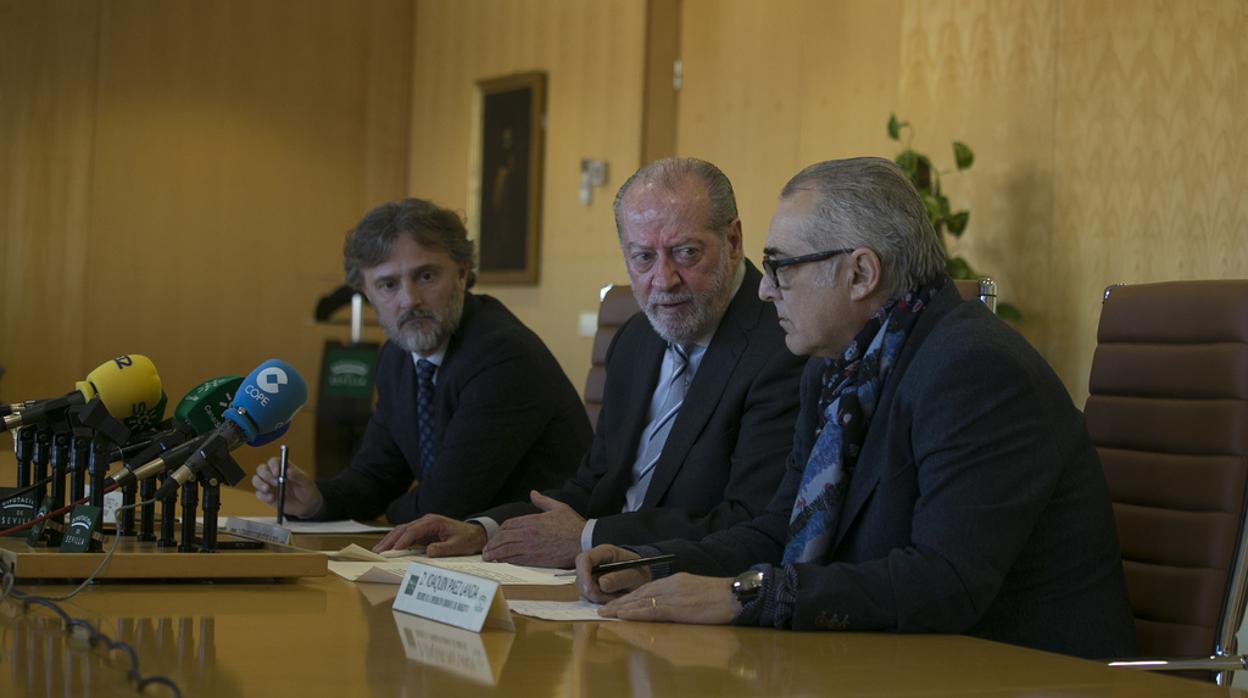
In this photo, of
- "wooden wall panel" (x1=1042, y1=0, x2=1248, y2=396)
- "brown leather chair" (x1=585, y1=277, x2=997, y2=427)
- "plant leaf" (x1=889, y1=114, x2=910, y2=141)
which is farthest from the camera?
"plant leaf" (x1=889, y1=114, x2=910, y2=141)

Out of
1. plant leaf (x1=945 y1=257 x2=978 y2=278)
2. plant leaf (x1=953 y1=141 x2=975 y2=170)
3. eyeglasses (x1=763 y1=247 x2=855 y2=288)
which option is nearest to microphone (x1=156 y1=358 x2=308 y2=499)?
eyeglasses (x1=763 y1=247 x2=855 y2=288)

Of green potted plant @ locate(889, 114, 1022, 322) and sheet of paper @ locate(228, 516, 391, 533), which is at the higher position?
green potted plant @ locate(889, 114, 1022, 322)

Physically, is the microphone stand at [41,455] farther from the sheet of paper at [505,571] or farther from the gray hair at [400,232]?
the gray hair at [400,232]

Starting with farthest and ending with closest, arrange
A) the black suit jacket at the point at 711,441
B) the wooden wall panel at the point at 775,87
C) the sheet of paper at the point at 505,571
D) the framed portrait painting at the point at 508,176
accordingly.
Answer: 1. the framed portrait painting at the point at 508,176
2. the wooden wall panel at the point at 775,87
3. the black suit jacket at the point at 711,441
4. the sheet of paper at the point at 505,571

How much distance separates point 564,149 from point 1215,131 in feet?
13.1

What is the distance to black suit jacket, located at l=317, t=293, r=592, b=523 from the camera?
10.2 feet

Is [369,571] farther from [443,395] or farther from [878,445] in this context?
[443,395]

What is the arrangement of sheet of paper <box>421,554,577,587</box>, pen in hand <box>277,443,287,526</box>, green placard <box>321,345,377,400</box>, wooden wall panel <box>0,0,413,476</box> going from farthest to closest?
1. wooden wall panel <box>0,0,413,476</box>
2. green placard <box>321,345,377,400</box>
3. pen in hand <box>277,443,287,526</box>
4. sheet of paper <box>421,554,577,587</box>

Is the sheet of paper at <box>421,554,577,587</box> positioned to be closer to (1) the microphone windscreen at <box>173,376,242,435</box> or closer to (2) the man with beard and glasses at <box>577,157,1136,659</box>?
(2) the man with beard and glasses at <box>577,157,1136,659</box>

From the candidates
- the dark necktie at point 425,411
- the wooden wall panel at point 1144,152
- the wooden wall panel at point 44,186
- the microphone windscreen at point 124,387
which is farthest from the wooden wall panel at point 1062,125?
the wooden wall panel at point 44,186

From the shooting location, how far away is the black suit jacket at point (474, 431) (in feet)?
10.2

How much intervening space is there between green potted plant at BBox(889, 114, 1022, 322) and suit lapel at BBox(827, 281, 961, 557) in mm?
3377

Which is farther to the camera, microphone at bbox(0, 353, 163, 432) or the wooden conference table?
microphone at bbox(0, 353, 163, 432)

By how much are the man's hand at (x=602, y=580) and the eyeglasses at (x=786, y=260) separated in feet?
1.63
